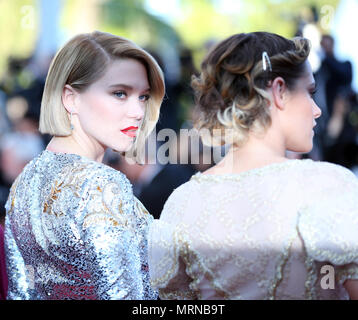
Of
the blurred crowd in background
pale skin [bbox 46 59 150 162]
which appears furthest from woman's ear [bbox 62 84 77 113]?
the blurred crowd in background

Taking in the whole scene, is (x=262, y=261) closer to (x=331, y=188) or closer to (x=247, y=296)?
(x=247, y=296)

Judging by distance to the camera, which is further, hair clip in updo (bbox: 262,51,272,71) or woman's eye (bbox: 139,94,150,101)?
woman's eye (bbox: 139,94,150,101)

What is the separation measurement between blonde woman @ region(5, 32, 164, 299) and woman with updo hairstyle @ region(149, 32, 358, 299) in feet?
0.61

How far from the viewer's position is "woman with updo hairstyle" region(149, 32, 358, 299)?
4.63 feet

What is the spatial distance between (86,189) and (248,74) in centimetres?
62

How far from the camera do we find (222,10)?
144 inches

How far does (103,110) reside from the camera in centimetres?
203

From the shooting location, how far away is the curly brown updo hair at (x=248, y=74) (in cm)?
152

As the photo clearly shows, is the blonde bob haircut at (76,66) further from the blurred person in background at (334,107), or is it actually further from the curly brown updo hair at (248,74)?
the blurred person in background at (334,107)

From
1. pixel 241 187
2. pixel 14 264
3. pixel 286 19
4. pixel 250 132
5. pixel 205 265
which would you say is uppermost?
pixel 286 19

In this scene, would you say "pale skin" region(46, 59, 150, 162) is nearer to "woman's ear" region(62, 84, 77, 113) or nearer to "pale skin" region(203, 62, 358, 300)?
"woman's ear" region(62, 84, 77, 113)

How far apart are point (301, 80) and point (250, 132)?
198 mm

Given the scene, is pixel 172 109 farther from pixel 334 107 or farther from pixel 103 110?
pixel 334 107

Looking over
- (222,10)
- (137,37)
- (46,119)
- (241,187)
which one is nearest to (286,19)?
(222,10)
